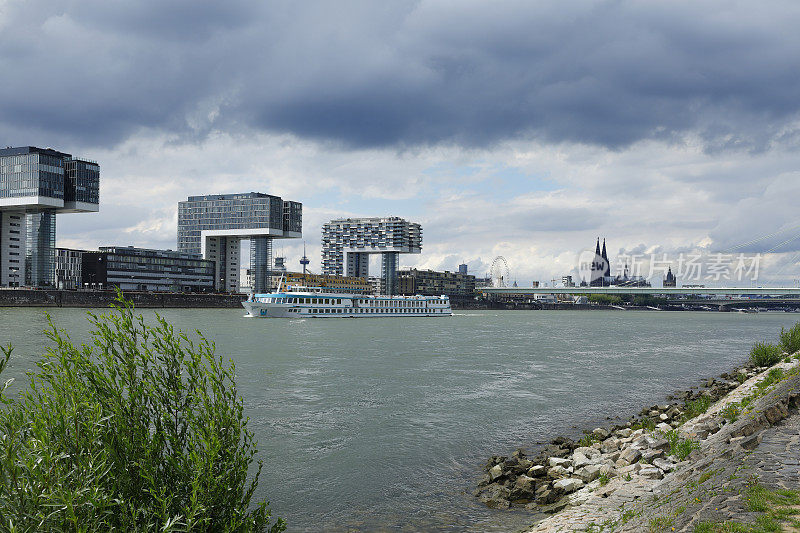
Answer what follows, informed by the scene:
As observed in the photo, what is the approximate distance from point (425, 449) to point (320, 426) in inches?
198

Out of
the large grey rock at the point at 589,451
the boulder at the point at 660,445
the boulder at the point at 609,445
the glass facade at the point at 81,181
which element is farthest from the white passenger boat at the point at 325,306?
the boulder at the point at 660,445

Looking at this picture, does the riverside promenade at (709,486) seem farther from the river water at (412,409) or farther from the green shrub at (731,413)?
the river water at (412,409)

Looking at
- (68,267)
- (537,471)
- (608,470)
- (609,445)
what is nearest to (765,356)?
(609,445)

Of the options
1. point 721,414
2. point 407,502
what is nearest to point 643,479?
point 407,502

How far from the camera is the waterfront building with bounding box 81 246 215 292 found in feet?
568

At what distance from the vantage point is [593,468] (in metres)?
15.9


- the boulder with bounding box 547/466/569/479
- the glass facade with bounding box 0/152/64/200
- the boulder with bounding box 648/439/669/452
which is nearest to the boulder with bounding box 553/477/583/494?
the boulder with bounding box 547/466/569/479

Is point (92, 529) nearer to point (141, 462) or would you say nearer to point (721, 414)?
point (141, 462)

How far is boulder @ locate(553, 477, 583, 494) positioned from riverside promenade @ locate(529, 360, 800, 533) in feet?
0.80

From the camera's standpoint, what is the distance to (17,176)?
501ft

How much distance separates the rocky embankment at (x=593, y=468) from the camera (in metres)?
13.5

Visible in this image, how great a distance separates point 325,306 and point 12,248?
Result: 96.2 meters

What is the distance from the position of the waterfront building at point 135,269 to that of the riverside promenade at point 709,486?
578 ft

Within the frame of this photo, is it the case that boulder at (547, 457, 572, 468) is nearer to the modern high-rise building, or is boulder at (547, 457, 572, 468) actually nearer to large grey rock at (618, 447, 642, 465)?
large grey rock at (618, 447, 642, 465)
